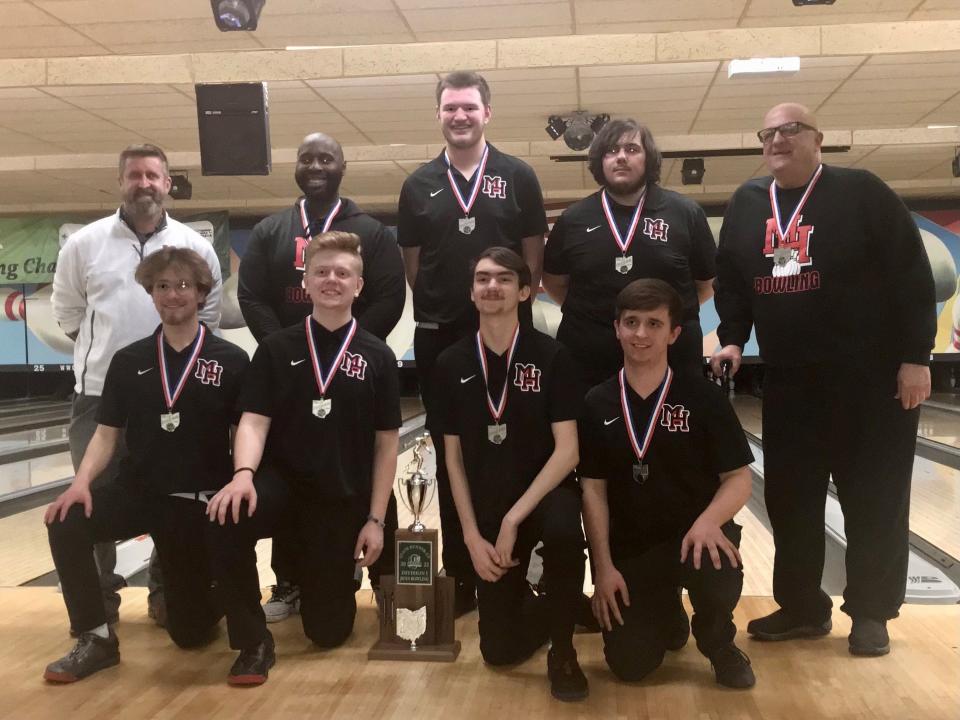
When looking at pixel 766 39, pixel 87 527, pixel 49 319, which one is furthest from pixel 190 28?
pixel 49 319

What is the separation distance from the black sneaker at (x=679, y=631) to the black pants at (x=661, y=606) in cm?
11

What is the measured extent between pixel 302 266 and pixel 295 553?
35.9 inches

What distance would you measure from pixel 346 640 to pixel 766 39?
4417mm

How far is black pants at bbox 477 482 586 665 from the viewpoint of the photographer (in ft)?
7.86

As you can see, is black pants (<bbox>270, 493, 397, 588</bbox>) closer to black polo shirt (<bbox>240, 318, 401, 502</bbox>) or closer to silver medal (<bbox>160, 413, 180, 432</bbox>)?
black polo shirt (<bbox>240, 318, 401, 502</bbox>)

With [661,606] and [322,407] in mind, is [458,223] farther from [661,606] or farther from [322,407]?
[661,606]

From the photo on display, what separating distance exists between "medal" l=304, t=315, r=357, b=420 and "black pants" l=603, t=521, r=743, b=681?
918 mm

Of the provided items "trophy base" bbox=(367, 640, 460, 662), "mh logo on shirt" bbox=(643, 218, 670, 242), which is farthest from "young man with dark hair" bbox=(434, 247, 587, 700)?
"mh logo on shirt" bbox=(643, 218, 670, 242)

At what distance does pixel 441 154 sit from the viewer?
3.02 metres

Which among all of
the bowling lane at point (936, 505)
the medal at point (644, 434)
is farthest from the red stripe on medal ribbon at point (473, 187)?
the bowling lane at point (936, 505)

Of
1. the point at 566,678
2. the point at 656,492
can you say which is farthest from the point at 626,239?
the point at 566,678

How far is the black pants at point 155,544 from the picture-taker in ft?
8.45

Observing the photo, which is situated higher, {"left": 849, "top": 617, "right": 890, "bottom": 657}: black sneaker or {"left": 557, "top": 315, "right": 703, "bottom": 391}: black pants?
{"left": 557, "top": 315, "right": 703, "bottom": 391}: black pants

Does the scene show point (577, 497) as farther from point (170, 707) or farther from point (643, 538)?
point (170, 707)
